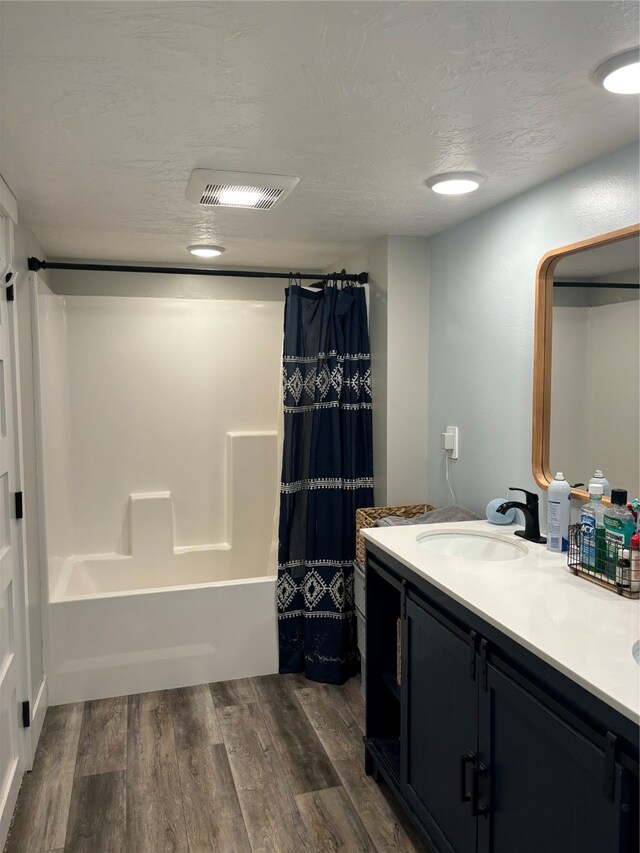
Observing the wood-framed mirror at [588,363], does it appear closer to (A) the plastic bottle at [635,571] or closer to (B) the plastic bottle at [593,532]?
(B) the plastic bottle at [593,532]

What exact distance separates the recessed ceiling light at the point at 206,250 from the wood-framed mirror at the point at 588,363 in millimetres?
1806

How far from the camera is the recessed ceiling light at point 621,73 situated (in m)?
1.34

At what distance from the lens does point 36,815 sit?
7.14 feet

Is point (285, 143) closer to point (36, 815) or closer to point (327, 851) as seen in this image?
point (327, 851)

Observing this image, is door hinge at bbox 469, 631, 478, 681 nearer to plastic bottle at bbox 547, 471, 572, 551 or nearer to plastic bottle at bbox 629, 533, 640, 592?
plastic bottle at bbox 629, 533, 640, 592

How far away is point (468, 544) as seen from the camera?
90.8 inches

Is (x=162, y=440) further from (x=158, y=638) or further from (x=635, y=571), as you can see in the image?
(x=635, y=571)

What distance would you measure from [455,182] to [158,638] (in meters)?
2.42

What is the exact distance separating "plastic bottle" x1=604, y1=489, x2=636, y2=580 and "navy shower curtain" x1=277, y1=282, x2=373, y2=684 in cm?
157

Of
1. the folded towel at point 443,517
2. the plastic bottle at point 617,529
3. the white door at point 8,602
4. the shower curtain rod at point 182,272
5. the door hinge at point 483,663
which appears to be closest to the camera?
the door hinge at point 483,663

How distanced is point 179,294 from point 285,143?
2.38 meters

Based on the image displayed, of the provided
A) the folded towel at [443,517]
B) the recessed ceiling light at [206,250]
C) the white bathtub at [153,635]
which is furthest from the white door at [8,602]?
the folded towel at [443,517]

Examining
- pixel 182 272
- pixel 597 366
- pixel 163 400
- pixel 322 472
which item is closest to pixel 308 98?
pixel 597 366

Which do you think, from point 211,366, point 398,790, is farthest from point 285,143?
point 211,366
